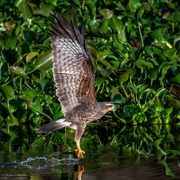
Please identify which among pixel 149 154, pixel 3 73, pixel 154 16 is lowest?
pixel 149 154

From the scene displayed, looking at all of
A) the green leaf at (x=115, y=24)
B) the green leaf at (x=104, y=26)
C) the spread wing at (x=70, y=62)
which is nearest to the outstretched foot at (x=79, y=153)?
the spread wing at (x=70, y=62)

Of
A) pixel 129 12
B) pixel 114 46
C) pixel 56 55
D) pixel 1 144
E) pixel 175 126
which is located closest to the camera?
pixel 56 55

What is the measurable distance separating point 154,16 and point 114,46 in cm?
273

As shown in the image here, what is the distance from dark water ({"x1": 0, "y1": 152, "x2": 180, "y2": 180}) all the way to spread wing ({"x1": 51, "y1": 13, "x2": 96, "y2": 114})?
2.67 ft

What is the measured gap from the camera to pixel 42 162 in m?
10.6

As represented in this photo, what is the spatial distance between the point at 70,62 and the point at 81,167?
137 centimetres

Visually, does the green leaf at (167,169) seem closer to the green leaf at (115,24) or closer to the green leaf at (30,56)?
the green leaf at (30,56)

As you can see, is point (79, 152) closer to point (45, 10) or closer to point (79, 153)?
point (79, 153)

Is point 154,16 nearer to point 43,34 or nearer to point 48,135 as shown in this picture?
point 43,34

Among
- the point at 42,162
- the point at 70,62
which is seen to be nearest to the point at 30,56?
the point at 70,62

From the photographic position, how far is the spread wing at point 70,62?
34.9ft

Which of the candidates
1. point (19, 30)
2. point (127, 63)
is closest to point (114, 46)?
point (127, 63)

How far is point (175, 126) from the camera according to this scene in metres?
13.0

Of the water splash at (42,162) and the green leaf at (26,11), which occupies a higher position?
the green leaf at (26,11)
